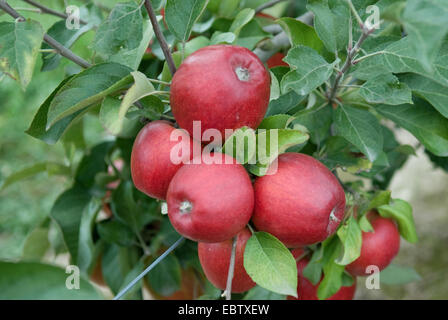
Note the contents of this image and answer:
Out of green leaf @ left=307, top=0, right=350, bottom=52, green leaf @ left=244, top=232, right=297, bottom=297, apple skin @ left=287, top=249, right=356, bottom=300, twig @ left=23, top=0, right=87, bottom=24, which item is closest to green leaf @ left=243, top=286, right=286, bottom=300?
apple skin @ left=287, top=249, right=356, bottom=300

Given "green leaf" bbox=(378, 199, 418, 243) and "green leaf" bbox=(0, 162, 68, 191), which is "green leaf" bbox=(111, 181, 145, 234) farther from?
"green leaf" bbox=(378, 199, 418, 243)

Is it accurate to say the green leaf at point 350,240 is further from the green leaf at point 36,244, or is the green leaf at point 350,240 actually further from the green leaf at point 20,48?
the green leaf at point 36,244

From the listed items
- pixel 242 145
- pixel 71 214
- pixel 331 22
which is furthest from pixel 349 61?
pixel 71 214

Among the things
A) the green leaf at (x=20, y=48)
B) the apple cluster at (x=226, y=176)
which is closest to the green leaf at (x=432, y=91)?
the apple cluster at (x=226, y=176)

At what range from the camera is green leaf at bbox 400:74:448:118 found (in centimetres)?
53

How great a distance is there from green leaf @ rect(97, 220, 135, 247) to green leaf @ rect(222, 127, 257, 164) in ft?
1.25

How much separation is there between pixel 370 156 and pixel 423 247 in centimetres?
96

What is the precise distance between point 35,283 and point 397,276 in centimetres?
62

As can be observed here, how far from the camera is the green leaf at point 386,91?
50 cm

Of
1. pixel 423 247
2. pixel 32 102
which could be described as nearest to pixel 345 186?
pixel 423 247

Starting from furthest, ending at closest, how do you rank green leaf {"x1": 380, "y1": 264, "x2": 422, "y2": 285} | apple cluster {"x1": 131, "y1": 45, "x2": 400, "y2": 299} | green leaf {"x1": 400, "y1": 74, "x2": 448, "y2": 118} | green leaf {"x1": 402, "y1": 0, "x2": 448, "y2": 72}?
green leaf {"x1": 380, "y1": 264, "x2": 422, "y2": 285} → green leaf {"x1": 400, "y1": 74, "x2": 448, "y2": 118} → apple cluster {"x1": 131, "y1": 45, "x2": 400, "y2": 299} → green leaf {"x1": 402, "y1": 0, "x2": 448, "y2": 72}

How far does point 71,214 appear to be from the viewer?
0.78 meters

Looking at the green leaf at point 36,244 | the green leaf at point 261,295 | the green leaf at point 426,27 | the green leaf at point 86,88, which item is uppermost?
the green leaf at point 426,27

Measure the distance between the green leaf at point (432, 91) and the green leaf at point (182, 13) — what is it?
0.24 meters
